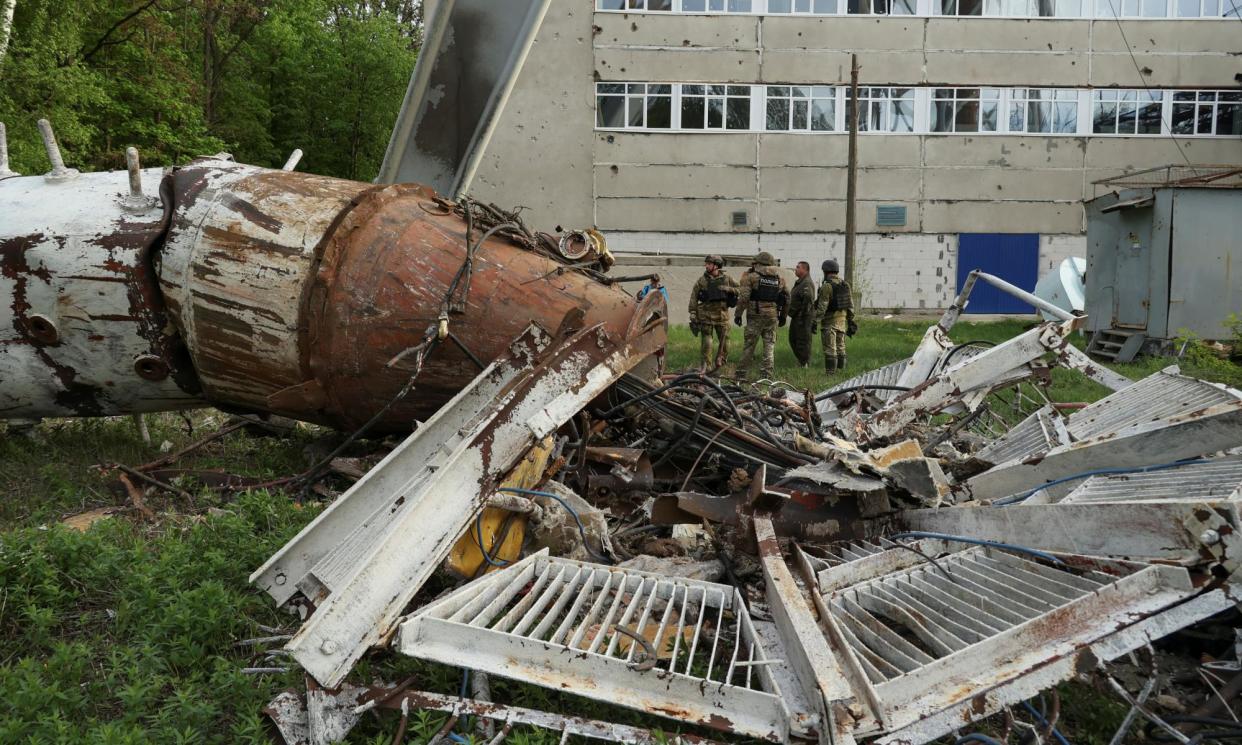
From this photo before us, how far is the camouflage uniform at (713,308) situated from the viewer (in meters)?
11.5

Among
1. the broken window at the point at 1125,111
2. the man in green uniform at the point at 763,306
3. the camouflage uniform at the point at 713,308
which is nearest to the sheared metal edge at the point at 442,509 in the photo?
the man in green uniform at the point at 763,306

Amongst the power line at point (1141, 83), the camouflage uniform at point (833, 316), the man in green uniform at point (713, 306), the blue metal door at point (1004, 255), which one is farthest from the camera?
the blue metal door at point (1004, 255)

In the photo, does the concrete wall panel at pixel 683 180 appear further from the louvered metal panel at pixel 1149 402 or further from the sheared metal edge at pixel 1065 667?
the sheared metal edge at pixel 1065 667

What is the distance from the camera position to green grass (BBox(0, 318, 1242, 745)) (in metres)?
2.58

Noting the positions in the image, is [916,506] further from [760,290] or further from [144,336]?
[760,290]

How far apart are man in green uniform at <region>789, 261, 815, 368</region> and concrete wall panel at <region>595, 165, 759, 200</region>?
31.2ft

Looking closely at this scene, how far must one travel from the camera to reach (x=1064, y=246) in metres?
21.2

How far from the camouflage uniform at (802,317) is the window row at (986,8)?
11736 millimetres

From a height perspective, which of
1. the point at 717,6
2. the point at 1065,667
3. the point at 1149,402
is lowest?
the point at 1065,667

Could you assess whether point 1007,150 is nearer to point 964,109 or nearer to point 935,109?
point 964,109

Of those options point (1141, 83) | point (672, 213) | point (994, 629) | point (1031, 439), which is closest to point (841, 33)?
point (672, 213)

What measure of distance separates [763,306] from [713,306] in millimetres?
745

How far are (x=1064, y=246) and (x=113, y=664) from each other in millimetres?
22769

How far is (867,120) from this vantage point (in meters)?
21.1
